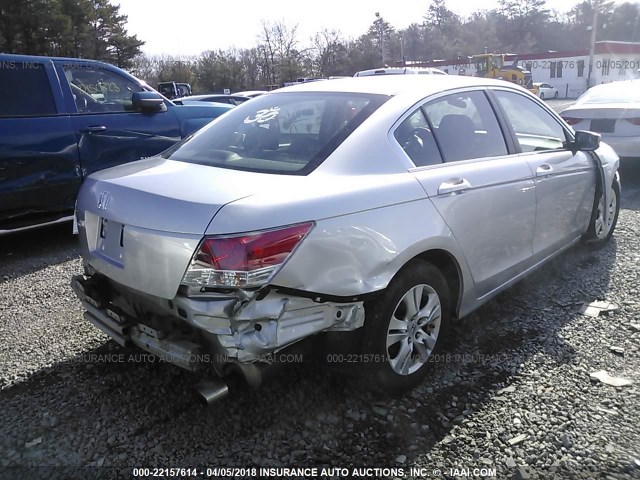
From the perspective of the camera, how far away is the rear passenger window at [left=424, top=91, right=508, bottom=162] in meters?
3.07

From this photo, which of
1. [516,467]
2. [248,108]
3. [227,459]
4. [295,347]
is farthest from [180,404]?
[248,108]

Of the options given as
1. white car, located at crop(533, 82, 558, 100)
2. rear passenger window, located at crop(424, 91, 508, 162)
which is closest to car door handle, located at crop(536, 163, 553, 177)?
rear passenger window, located at crop(424, 91, 508, 162)

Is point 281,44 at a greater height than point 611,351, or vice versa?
point 281,44

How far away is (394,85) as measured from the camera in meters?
3.13

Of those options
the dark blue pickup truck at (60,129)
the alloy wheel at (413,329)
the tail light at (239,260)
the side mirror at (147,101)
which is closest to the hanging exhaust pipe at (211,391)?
the tail light at (239,260)

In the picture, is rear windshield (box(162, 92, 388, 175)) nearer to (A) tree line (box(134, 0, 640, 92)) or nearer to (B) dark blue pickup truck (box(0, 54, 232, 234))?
(B) dark blue pickup truck (box(0, 54, 232, 234))

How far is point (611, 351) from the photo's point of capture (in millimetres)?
3256

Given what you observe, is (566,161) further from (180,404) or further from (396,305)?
(180,404)

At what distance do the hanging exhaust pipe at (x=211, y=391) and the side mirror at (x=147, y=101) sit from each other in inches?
165

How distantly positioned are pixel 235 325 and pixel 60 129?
12.9ft

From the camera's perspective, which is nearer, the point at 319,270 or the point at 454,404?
the point at 319,270

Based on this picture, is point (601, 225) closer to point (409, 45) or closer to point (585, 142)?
point (585, 142)

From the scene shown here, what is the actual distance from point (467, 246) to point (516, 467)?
3.88 feet

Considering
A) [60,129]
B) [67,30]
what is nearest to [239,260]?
[60,129]
